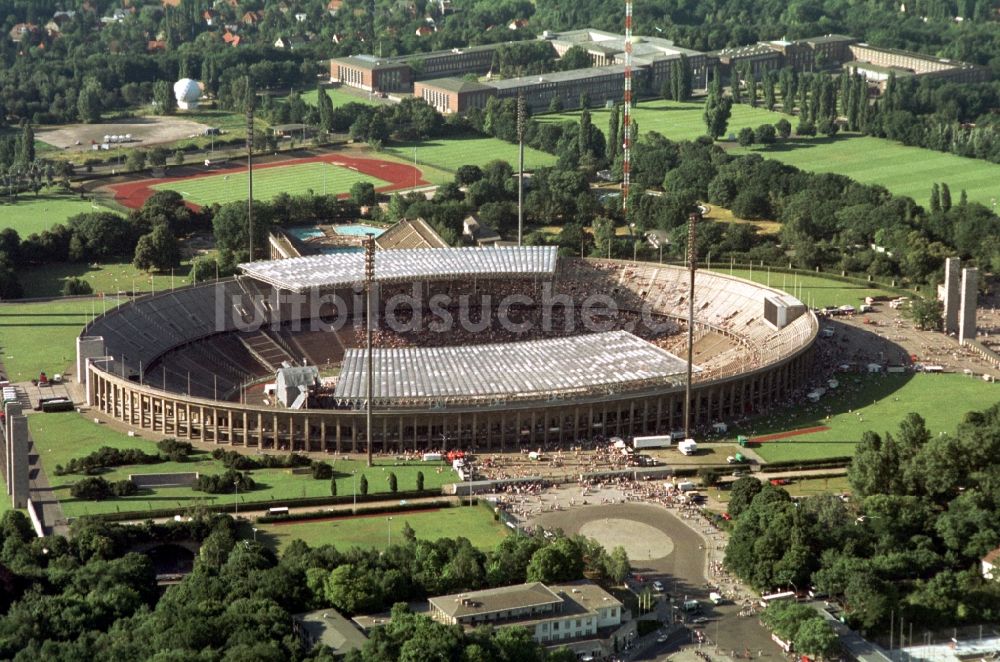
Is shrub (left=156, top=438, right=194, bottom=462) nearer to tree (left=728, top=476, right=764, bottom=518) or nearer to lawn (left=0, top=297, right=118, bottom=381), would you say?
lawn (left=0, top=297, right=118, bottom=381)

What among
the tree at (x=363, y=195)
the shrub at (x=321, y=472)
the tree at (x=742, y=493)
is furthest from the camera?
the tree at (x=363, y=195)

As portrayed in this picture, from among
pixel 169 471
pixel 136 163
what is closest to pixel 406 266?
pixel 169 471

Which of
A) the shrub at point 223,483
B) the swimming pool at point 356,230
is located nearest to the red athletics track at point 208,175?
the swimming pool at point 356,230

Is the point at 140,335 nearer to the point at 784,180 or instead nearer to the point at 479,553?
the point at 479,553

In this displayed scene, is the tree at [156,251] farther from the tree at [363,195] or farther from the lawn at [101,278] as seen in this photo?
the tree at [363,195]

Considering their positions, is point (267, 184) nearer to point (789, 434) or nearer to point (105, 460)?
point (105, 460)

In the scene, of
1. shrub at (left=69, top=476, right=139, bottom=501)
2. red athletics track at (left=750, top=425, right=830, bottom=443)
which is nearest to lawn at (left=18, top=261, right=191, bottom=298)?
shrub at (left=69, top=476, right=139, bottom=501)

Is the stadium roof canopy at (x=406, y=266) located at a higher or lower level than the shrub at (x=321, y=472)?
higher
